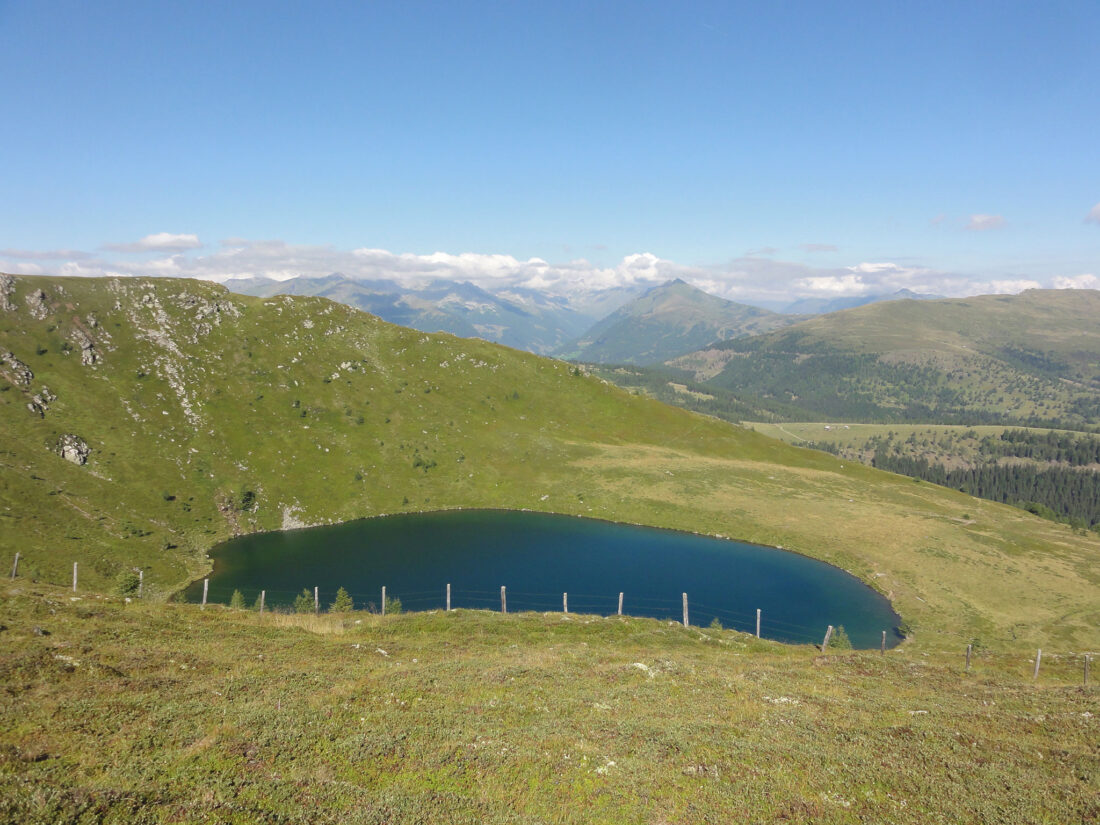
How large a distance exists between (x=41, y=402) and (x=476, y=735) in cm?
11774

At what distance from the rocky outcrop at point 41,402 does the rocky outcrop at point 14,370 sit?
2965 mm

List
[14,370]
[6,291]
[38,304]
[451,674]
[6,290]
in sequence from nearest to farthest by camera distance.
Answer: [451,674] < [14,370] < [6,291] < [6,290] < [38,304]

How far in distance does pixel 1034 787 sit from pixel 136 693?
3259 cm

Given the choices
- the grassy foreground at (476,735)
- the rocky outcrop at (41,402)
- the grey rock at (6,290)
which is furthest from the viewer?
the grey rock at (6,290)

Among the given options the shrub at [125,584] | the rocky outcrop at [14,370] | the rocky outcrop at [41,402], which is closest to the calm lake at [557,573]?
the shrub at [125,584]

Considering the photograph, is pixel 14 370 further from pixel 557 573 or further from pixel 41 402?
pixel 557 573

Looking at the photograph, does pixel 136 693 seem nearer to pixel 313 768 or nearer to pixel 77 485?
pixel 313 768

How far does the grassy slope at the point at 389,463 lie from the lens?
251ft

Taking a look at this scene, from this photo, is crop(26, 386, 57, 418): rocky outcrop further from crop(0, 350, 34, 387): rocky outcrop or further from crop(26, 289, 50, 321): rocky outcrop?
crop(26, 289, 50, 321): rocky outcrop

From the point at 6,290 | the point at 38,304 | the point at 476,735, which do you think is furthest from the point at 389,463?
the point at 476,735

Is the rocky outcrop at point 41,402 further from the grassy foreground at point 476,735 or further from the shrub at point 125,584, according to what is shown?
the grassy foreground at point 476,735

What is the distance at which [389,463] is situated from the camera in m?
120

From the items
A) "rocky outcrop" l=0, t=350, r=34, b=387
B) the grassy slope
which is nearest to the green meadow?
the grassy slope

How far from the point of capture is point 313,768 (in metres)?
16.5
